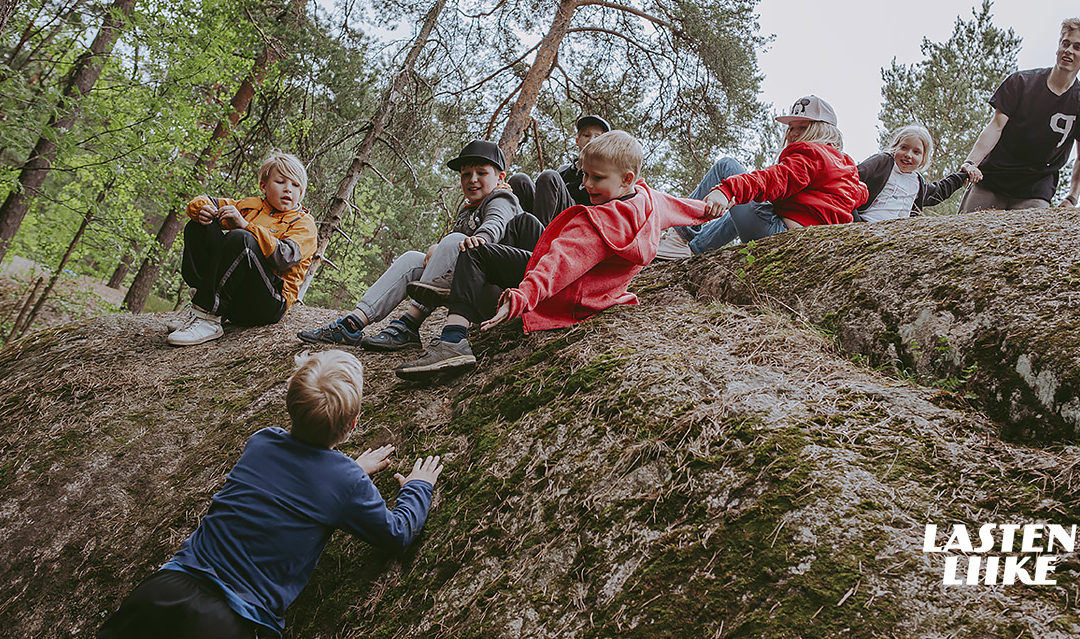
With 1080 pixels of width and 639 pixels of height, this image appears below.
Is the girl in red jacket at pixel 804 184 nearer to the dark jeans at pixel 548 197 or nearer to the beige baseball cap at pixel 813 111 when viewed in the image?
the beige baseball cap at pixel 813 111

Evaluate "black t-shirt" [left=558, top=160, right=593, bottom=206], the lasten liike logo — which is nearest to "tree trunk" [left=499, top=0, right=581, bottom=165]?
"black t-shirt" [left=558, top=160, right=593, bottom=206]

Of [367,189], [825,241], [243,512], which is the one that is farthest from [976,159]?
[367,189]

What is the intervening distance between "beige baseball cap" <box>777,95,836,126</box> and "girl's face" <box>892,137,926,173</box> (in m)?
1.24

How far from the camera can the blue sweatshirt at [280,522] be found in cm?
209

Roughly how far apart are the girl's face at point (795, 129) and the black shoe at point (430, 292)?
2896 millimetres

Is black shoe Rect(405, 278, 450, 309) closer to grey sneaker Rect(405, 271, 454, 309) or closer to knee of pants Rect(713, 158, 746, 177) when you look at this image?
grey sneaker Rect(405, 271, 454, 309)

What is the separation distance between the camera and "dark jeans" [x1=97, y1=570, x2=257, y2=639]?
1.92 meters

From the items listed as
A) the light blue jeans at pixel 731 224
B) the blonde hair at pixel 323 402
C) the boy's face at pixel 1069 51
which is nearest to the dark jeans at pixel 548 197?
the light blue jeans at pixel 731 224

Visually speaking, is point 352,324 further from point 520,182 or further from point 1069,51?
point 1069,51

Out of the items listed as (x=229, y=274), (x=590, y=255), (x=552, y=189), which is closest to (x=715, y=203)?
(x=590, y=255)

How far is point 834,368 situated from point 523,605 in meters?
1.78

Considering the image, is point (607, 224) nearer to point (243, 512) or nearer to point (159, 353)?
point (243, 512)

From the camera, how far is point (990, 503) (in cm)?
180

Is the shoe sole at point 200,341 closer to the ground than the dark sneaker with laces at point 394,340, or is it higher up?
closer to the ground
